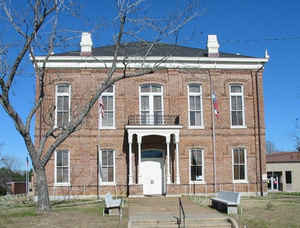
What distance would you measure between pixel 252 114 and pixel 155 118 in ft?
21.1

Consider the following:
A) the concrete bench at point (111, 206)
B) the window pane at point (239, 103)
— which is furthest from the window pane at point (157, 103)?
the concrete bench at point (111, 206)

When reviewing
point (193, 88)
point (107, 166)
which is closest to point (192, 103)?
point (193, 88)

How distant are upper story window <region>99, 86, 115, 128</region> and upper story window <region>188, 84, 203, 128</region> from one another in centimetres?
501

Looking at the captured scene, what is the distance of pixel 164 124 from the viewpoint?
79.7ft

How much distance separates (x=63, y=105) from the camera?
25344 mm

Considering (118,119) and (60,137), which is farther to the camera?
(118,119)

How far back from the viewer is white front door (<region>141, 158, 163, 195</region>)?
2527 cm

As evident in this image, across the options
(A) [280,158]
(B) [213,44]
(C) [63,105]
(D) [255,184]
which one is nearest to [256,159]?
(D) [255,184]

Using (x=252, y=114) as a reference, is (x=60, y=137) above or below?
below

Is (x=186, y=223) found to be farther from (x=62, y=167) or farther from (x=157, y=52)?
(x=157, y=52)

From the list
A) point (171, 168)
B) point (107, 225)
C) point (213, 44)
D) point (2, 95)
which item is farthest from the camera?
point (213, 44)

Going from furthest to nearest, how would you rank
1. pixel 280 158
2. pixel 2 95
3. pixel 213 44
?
pixel 280 158 → pixel 213 44 → pixel 2 95

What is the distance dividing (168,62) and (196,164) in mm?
6756

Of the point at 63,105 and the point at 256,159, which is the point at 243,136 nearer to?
the point at 256,159
